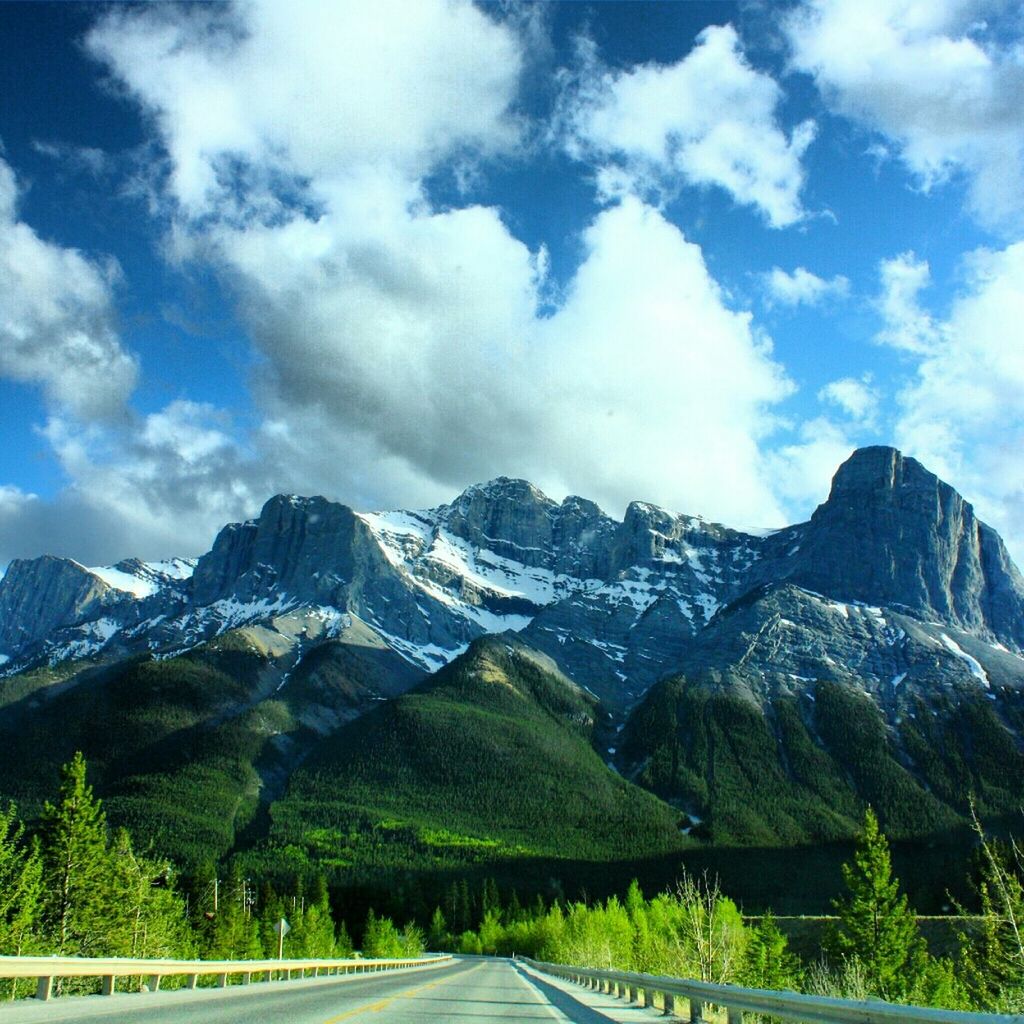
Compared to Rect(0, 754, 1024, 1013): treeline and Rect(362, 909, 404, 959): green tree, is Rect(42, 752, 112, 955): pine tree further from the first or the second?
Rect(362, 909, 404, 959): green tree

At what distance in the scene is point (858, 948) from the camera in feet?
178

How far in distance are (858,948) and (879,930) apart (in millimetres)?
1985

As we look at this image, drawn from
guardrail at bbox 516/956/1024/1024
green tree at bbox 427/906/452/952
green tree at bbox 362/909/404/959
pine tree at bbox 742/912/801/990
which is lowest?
green tree at bbox 427/906/452/952

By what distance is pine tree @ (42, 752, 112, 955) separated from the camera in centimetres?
4428

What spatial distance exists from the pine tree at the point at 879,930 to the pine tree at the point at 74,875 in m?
42.0

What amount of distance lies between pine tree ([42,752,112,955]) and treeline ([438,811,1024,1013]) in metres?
28.1

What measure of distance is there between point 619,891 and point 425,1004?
179 meters

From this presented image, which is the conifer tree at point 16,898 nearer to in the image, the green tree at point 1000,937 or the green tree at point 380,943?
the green tree at point 1000,937

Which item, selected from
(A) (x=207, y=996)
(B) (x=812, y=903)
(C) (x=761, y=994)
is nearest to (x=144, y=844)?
(B) (x=812, y=903)

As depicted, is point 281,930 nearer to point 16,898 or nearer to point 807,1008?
point 16,898

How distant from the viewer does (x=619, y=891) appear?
18638 cm

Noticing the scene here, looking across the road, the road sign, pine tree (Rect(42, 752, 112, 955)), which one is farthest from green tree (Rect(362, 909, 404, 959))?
the road

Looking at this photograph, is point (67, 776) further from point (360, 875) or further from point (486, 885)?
point (360, 875)

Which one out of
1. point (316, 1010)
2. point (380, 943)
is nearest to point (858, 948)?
point (316, 1010)
